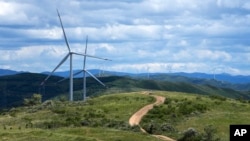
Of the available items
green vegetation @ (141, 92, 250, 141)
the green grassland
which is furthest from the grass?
green vegetation @ (141, 92, 250, 141)

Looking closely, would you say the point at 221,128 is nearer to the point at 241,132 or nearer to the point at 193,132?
the point at 193,132

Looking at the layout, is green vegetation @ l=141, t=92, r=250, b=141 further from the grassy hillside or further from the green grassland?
the grassy hillside

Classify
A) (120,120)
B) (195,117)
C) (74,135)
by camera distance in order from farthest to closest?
(195,117)
(120,120)
(74,135)

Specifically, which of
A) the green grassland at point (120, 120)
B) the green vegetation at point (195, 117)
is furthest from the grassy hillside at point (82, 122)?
the green vegetation at point (195, 117)

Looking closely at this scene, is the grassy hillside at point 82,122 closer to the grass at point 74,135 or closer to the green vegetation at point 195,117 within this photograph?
the grass at point 74,135

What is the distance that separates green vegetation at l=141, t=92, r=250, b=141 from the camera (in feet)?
276

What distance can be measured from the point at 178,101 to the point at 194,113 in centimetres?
1815

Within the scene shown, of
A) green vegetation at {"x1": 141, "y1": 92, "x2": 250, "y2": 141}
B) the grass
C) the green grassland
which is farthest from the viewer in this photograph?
green vegetation at {"x1": 141, "y1": 92, "x2": 250, "y2": 141}

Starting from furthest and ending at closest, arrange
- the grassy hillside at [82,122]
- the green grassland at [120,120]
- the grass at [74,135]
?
the green grassland at [120,120]
the grassy hillside at [82,122]
the grass at [74,135]

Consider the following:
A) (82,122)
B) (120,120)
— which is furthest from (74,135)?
(120,120)

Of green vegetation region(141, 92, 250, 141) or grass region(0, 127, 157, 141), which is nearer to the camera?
grass region(0, 127, 157, 141)

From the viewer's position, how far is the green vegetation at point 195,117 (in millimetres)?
84144

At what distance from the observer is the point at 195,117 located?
100688 millimetres

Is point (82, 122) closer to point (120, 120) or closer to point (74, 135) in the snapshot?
point (120, 120)
